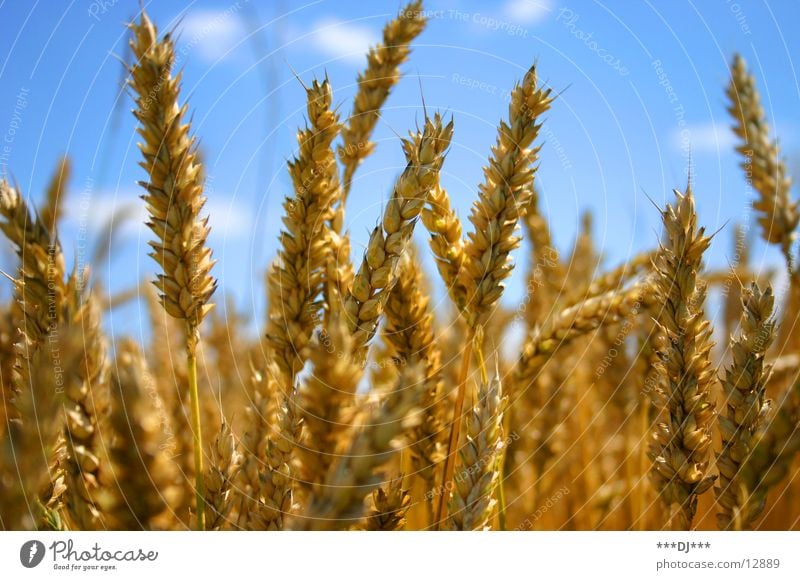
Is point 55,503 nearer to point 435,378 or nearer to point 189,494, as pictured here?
point 189,494

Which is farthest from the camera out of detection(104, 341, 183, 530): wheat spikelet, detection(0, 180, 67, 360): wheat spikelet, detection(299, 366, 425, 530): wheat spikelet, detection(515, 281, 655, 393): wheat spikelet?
detection(515, 281, 655, 393): wheat spikelet

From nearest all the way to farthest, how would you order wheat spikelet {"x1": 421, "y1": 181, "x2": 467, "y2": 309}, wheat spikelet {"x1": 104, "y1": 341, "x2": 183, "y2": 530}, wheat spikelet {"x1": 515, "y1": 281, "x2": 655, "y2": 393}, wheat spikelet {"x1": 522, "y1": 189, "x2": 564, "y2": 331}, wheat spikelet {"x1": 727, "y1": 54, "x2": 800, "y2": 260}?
wheat spikelet {"x1": 104, "y1": 341, "x2": 183, "y2": 530}
wheat spikelet {"x1": 421, "y1": 181, "x2": 467, "y2": 309}
wheat spikelet {"x1": 515, "y1": 281, "x2": 655, "y2": 393}
wheat spikelet {"x1": 727, "y1": 54, "x2": 800, "y2": 260}
wheat spikelet {"x1": 522, "y1": 189, "x2": 564, "y2": 331}

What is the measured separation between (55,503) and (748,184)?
5.46 feet

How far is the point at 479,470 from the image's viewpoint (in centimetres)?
81

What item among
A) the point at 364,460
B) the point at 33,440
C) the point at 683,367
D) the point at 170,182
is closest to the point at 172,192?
the point at 170,182

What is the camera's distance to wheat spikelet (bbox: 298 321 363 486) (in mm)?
473

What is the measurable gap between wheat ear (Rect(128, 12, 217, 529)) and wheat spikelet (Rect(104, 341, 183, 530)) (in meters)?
0.20

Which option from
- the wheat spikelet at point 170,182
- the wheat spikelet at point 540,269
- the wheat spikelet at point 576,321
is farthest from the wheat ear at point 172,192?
the wheat spikelet at point 540,269

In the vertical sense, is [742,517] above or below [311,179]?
below
